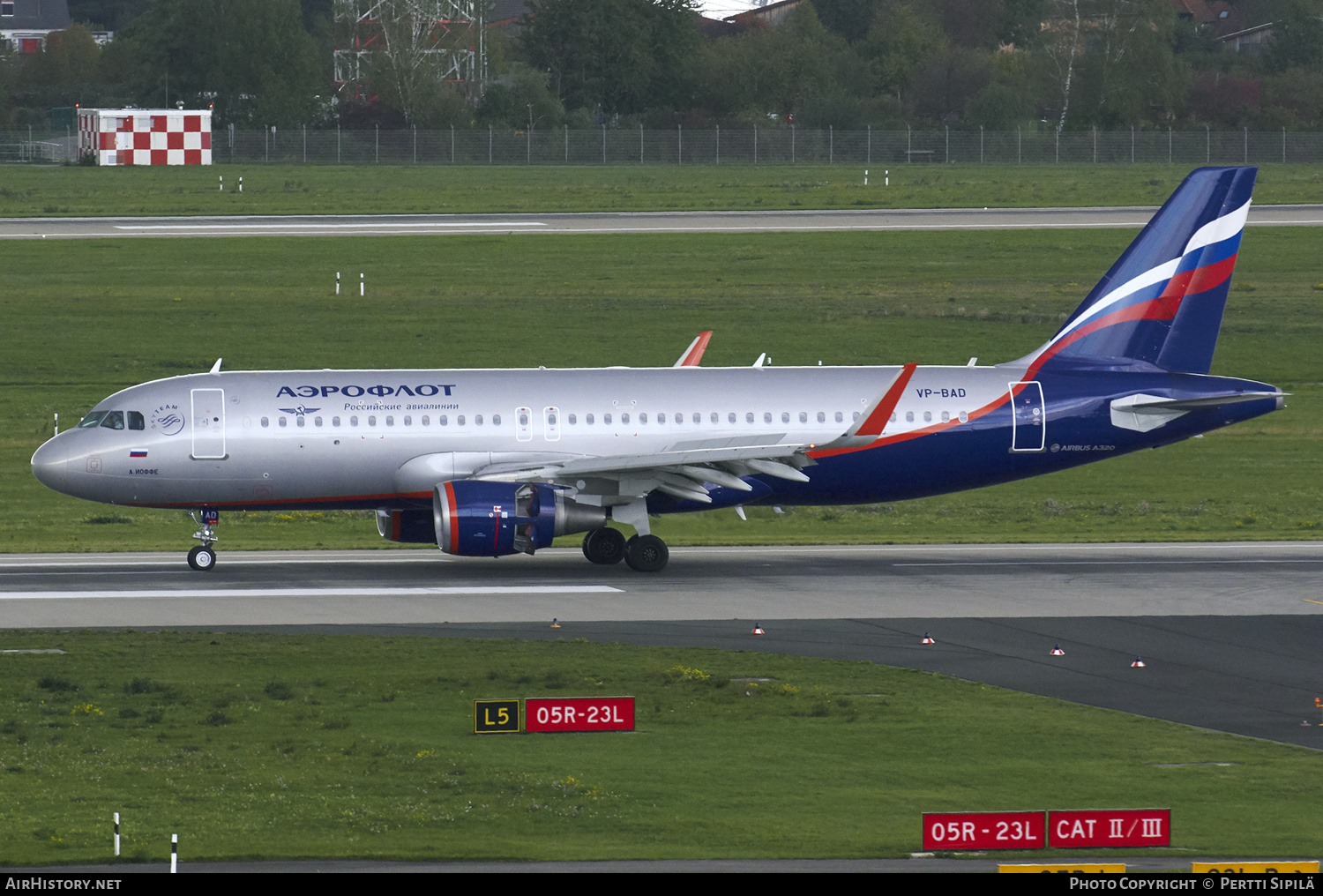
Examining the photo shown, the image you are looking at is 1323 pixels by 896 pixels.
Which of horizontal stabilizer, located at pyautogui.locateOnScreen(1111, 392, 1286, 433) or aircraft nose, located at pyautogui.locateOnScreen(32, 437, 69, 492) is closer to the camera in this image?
aircraft nose, located at pyautogui.locateOnScreen(32, 437, 69, 492)

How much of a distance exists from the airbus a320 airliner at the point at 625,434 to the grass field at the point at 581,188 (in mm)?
49495

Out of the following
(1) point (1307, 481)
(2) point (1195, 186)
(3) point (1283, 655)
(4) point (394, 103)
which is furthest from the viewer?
(4) point (394, 103)

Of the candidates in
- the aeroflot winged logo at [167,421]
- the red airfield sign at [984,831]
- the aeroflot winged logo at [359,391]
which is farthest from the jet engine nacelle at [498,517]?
the red airfield sign at [984,831]

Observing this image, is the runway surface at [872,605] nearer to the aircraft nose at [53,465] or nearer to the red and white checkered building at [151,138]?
the aircraft nose at [53,465]

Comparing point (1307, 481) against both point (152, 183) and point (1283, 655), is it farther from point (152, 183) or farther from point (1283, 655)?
point (152, 183)

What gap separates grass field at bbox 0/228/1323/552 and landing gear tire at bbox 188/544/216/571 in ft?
17.9

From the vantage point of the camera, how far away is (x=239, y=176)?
100312mm

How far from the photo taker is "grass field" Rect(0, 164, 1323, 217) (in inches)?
3484

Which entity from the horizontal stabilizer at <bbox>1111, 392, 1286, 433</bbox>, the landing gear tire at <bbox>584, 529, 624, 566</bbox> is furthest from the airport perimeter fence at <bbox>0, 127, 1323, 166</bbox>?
the landing gear tire at <bbox>584, 529, 624, 566</bbox>

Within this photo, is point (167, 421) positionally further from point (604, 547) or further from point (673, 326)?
point (673, 326)

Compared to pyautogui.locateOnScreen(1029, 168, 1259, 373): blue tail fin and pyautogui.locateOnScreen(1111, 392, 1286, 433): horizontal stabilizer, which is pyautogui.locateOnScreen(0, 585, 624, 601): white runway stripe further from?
pyautogui.locateOnScreen(1029, 168, 1259, 373): blue tail fin

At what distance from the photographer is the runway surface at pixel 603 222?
3095 inches

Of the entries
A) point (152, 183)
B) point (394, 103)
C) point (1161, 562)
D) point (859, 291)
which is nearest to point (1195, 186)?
point (1161, 562)

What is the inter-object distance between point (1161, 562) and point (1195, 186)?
29.1 feet
